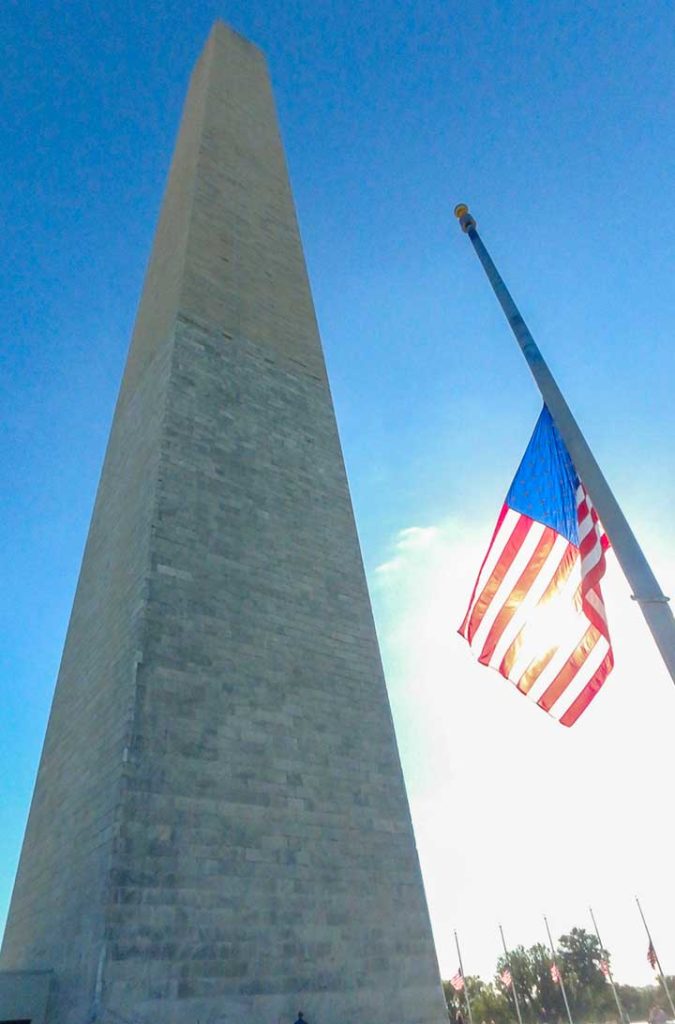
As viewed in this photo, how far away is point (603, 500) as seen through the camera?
5.42m

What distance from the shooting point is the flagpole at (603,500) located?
15.4 feet

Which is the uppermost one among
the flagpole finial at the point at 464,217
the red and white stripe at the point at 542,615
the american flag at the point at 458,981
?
the flagpole finial at the point at 464,217

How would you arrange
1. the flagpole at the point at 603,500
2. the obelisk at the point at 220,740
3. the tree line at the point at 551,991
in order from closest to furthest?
1. the flagpole at the point at 603,500
2. the obelisk at the point at 220,740
3. the tree line at the point at 551,991

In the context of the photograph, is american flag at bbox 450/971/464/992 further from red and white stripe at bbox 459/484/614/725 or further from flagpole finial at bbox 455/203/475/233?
flagpole finial at bbox 455/203/475/233

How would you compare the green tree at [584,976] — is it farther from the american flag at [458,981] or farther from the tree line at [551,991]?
the american flag at [458,981]

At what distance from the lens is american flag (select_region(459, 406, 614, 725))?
6.76 metres

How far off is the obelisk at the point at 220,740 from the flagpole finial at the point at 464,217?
20.0ft

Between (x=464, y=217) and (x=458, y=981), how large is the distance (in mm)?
27919

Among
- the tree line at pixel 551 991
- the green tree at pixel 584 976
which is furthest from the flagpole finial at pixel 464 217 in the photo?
the green tree at pixel 584 976

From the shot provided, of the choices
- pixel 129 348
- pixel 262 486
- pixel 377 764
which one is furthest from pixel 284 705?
pixel 129 348

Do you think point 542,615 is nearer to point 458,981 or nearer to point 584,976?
point 458,981

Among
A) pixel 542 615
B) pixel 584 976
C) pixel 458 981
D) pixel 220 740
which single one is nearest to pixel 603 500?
pixel 542 615

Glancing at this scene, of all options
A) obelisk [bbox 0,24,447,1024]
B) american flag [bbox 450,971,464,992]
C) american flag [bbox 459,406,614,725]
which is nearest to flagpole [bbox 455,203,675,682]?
american flag [bbox 459,406,614,725]

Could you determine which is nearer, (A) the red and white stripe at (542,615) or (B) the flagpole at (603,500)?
(B) the flagpole at (603,500)
